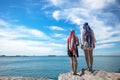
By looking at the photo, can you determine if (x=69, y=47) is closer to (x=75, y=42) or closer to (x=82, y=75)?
(x=75, y=42)

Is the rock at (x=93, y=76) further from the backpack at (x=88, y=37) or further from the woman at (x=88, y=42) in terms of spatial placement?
the backpack at (x=88, y=37)

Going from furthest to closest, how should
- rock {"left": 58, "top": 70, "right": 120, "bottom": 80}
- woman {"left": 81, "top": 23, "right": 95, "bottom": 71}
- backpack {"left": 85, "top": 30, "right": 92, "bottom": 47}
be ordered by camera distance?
backpack {"left": 85, "top": 30, "right": 92, "bottom": 47}
woman {"left": 81, "top": 23, "right": 95, "bottom": 71}
rock {"left": 58, "top": 70, "right": 120, "bottom": 80}

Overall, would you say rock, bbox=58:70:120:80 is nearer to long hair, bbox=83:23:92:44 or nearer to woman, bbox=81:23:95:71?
woman, bbox=81:23:95:71

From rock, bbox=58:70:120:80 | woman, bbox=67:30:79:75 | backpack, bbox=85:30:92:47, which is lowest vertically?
rock, bbox=58:70:120:80

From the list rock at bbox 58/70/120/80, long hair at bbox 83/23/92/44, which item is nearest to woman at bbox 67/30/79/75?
rock at bbox 58/70/120/80

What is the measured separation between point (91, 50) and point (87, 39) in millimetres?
674

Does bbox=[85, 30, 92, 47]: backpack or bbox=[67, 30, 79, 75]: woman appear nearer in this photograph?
bbox=[67, 30, 79, 75]: woman

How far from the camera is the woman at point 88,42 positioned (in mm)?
10391

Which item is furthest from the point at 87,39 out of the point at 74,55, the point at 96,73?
the point at 96,73

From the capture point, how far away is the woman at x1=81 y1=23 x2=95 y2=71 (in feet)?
34.1

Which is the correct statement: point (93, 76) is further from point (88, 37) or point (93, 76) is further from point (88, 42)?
point (88, 37)

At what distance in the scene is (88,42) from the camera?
415 inches

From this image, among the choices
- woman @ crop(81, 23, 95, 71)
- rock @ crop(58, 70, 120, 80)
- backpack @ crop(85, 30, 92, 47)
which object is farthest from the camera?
backpack @ crop(85, 30, 92, 47)

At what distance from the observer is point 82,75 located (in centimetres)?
1021
